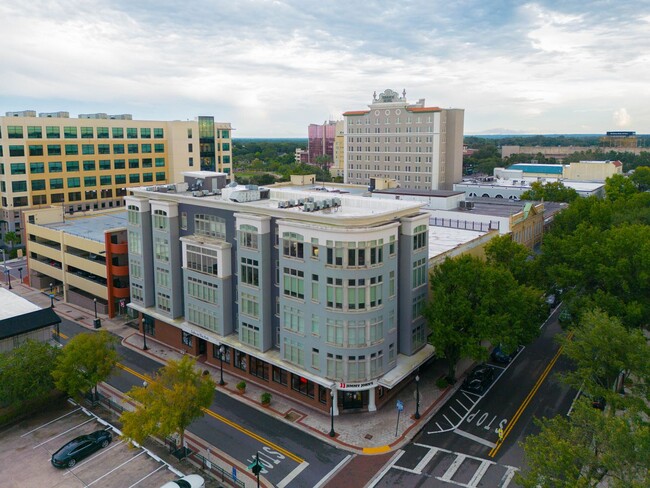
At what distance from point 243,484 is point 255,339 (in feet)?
45.9

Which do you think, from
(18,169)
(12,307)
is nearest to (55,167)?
(18,169)

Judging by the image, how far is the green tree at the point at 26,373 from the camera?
38594 millimetres

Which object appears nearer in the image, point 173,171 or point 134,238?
point 134,238

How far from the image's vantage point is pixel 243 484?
33625mm

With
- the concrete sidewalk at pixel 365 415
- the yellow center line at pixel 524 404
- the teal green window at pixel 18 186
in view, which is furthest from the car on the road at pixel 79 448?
the teal green window at pixel 18 186

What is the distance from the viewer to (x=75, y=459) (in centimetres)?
3584

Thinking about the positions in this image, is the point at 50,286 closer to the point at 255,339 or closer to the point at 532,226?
the point at 255,339

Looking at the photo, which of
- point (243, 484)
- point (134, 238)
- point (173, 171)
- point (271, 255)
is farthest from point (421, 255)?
point (173, 171)

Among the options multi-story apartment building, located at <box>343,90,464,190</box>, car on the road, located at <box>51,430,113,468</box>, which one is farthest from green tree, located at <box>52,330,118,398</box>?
multi-story apartment building, located at <box>343,90,464,190</box>

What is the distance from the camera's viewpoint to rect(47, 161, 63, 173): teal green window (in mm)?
96062

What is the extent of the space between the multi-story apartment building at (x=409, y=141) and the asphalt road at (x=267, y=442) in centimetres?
8714

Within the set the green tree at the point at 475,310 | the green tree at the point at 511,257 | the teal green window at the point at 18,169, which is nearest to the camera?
the green tree at the point at 475,310

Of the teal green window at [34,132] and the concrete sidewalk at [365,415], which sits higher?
the teal green window at [34,132]

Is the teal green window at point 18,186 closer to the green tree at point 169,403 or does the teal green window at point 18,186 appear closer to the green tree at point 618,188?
the green tree at point 169,403
